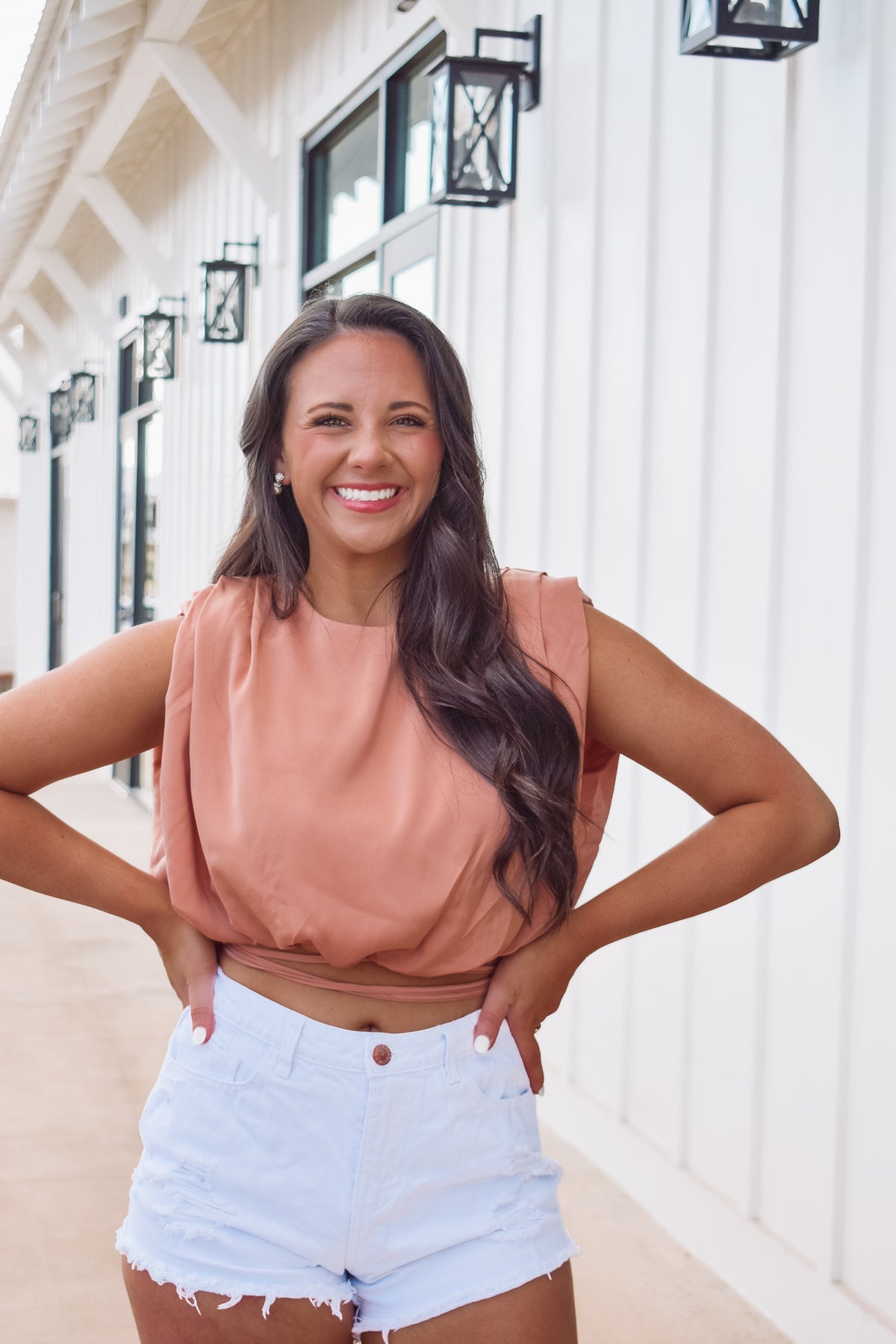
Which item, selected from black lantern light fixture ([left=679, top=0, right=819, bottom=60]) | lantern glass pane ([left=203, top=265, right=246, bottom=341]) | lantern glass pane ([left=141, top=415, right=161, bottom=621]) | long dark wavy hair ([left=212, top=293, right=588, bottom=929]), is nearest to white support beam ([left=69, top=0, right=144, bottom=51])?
lantern glass pane ([left=203, top=265, right=246, bottom=341])

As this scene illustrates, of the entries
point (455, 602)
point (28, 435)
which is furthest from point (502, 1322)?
point (28, 435)

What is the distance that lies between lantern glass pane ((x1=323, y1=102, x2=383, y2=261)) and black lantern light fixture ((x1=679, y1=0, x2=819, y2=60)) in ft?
8.57

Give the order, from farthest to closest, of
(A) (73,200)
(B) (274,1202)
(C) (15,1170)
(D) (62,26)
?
(A) (73,200)
(D) (62,26)
(C) (15,1170)
(B) (274,1202)

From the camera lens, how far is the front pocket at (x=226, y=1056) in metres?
1.27

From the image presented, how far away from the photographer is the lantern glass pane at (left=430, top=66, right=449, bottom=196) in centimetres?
327

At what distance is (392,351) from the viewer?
1.37 m

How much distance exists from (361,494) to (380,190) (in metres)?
3.69

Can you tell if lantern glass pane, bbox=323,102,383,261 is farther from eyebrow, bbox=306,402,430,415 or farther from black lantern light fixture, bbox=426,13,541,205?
eyebrow, bbox=306,402,430,415

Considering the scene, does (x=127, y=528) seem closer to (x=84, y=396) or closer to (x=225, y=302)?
(x=84, y=396)

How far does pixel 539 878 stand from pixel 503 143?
103 inches

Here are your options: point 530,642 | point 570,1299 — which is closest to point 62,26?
point 530,642

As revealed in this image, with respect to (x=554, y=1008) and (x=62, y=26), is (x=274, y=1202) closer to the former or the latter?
(x=554, y=1008)

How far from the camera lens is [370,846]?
1.25 metres

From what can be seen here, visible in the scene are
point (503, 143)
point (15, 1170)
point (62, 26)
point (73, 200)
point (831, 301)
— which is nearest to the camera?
point (831, 301)
